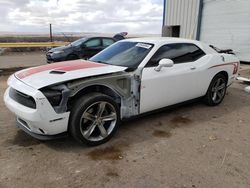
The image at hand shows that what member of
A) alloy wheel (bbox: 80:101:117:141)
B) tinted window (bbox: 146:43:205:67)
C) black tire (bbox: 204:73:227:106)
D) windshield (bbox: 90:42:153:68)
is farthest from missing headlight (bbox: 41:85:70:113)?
black tire (bbox: 204:73:227:106)

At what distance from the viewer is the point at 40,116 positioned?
3.06m

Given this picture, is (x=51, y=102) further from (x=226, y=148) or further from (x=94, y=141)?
(x=226, y=148)

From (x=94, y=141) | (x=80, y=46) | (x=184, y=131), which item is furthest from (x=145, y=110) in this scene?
(x=80, y=46)

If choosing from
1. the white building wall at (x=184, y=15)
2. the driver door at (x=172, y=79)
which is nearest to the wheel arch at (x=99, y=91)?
the driver door at (x=172, y=79)

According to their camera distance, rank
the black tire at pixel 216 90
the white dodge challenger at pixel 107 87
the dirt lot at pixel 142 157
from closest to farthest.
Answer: the dirt lot at pixel 142 157 → the white dodge challenger at pixel 107 87 → the black tire at pixel 216 90

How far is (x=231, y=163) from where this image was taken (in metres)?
3.13

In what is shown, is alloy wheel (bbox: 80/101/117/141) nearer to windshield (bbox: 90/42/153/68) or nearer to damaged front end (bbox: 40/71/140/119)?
damaged front end (bbox: 40/71/140/119)

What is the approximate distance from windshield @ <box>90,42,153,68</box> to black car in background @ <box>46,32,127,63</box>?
609 cm

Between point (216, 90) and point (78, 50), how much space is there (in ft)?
22.7

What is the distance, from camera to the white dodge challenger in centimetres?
315

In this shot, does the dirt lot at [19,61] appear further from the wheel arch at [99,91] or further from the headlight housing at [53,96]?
the headlight housing at [53,96]

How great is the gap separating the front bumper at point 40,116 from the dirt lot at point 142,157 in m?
0.35

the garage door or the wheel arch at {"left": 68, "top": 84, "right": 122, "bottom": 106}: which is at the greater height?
the garage door

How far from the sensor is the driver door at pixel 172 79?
3955mm
